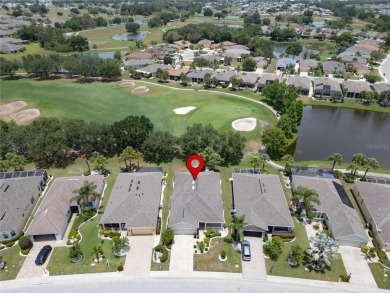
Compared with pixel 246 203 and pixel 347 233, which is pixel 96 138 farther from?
pixel 347 233

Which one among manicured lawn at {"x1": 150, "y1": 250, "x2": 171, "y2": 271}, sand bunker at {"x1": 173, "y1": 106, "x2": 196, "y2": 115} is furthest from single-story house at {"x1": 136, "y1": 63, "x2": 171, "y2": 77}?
manicured lawn at {"x1": 150, "y1": 250, "x2": 171, "y2": 271}

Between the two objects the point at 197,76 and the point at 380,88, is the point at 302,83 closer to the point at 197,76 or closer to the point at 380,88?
the point at 380,88

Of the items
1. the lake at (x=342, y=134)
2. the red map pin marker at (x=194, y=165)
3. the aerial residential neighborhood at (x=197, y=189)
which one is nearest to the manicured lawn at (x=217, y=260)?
the aerial residential neighborhood at (x=197, y=189)

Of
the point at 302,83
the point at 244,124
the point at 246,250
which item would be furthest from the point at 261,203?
the point at 302,83

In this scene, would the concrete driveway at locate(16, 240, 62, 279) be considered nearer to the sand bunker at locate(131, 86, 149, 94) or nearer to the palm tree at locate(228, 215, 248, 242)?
the palm tree at locate(228, 215, 248, 242)

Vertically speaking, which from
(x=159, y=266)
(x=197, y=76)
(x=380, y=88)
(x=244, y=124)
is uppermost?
(x=159, y=266)

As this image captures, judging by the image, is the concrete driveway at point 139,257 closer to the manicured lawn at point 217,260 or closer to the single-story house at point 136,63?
the manicured lawn at point 217,260
